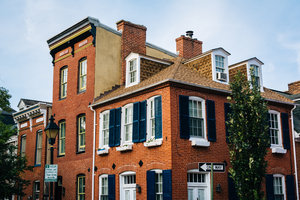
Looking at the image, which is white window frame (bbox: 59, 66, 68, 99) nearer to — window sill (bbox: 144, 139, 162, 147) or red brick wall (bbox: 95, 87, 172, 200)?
red brick wall (bbox: 95, 87, 172, 200)

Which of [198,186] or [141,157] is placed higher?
[141,157]

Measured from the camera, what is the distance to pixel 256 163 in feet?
46.5

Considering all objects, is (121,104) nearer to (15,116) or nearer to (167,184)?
(167,184)

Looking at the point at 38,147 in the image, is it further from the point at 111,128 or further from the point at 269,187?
the point at 269,187

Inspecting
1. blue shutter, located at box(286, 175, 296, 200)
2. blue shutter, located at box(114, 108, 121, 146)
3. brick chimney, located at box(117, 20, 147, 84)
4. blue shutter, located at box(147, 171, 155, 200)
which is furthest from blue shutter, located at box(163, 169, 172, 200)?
Answer: brick chimney, located at box(117, 20, 147, 84)

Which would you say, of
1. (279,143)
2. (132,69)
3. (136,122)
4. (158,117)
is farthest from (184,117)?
(279,143)

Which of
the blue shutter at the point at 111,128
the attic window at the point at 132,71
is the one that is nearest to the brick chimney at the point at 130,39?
the attic window at the point at 132,71

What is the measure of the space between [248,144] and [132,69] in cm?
784

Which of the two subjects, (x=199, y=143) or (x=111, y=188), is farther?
(x=111, y=188)

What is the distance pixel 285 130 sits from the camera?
779 inches

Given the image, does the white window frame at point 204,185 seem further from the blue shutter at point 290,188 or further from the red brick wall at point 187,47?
the red brick wall at point 187,47

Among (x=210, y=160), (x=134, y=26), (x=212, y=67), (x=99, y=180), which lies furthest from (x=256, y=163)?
(x=134, y=26)

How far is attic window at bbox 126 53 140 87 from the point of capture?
19069mm

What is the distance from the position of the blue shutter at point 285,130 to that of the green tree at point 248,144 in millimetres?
5443
